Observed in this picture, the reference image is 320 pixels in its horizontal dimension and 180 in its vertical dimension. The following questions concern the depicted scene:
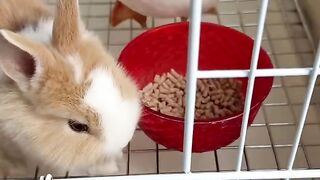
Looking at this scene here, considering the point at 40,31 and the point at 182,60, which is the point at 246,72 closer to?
the point at 40,31

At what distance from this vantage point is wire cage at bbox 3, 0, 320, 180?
94 centimetres

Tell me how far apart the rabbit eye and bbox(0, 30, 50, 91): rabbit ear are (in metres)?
0.12

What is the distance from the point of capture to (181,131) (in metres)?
1.21

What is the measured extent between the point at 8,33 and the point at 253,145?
2.48 feet

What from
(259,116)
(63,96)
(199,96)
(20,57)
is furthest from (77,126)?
(259,116)

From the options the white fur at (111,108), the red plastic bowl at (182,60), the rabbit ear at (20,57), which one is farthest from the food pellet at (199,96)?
the rabbit ear at (20,57)

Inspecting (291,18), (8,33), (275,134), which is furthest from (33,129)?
(291,18)

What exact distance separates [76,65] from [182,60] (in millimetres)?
536

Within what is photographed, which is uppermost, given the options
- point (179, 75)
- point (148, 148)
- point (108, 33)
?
point (108, 33)

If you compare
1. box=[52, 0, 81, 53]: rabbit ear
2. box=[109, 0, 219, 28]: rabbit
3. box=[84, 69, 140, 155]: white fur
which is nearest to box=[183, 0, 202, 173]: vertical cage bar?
box=[84, 69, 140, 155]: white fur

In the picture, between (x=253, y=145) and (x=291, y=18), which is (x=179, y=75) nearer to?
(x=253, y=145)

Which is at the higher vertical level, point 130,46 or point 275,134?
point 130,46

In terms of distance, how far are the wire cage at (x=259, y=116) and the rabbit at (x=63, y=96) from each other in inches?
3.0

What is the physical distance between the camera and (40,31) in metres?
1.14
